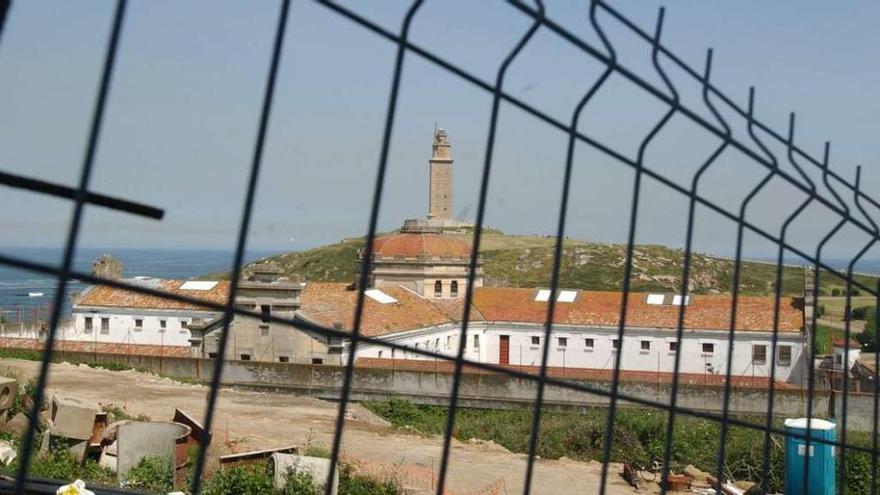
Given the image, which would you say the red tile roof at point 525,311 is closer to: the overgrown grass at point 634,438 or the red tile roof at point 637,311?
the red tile roof at point 637,311

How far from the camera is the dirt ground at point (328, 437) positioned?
14352mm

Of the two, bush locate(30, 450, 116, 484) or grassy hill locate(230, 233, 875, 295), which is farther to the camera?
grassy hill locate(230, 233, 875, 295)

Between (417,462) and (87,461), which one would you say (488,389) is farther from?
(87,461)

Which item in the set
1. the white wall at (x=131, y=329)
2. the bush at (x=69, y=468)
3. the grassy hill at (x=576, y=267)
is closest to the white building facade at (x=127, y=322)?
the white wall at (x=131, y=329)

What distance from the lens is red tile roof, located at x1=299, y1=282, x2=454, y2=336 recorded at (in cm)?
2573

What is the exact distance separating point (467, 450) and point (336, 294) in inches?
493

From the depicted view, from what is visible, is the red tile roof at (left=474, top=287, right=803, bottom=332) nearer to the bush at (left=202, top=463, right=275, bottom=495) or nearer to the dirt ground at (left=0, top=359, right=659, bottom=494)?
the dirt ground at (left=0, top=359, right=659, bottom=494)

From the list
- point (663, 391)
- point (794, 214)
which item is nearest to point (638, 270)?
point (663, 391)

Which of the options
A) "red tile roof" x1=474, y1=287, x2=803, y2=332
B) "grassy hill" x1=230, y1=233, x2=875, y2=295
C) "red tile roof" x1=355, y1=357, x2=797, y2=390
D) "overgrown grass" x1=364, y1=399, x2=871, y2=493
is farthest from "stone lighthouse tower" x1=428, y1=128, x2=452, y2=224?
"overgrown grass" x1=364, y1=399, x2=871, y2=493

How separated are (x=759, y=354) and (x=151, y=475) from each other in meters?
20.5

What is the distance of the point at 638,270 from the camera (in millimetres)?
50844

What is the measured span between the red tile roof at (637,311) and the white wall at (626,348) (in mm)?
269

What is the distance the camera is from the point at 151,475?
1069cm

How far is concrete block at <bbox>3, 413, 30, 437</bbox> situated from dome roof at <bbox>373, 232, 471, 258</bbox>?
21.4 metres
